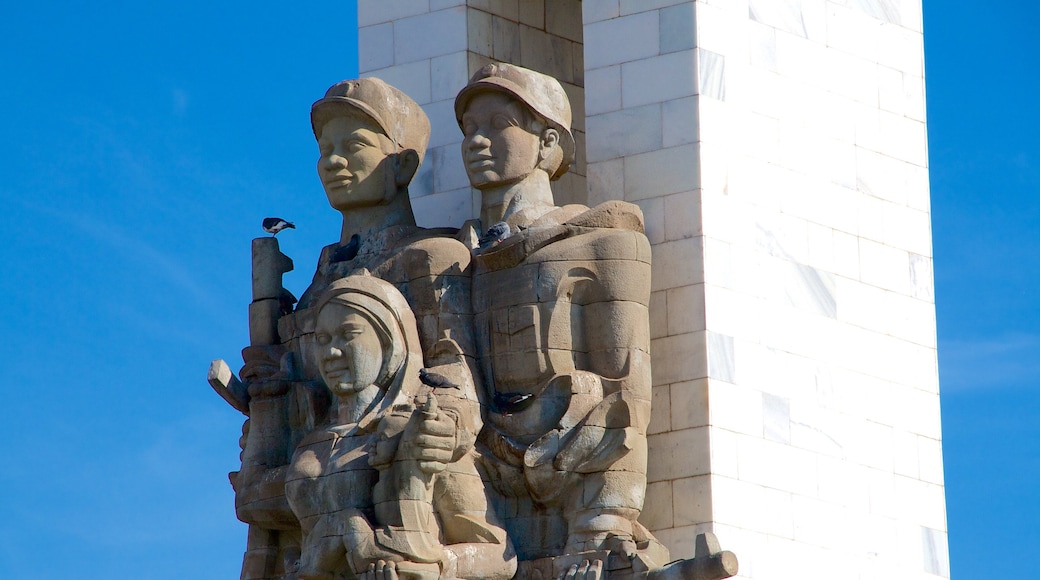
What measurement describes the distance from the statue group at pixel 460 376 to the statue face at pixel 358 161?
14 millimetres

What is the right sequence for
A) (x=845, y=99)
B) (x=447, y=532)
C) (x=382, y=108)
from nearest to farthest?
(x=447, y=532) → (x=382, y=108) → (x=845, y=99)

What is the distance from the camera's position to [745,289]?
65.9 feet

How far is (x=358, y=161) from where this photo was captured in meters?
20.0

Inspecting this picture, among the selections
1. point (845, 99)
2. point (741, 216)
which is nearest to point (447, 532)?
point (741, 216)

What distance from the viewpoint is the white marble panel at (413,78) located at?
21.7 meters

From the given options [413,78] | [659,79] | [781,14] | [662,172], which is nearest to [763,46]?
[781,14]

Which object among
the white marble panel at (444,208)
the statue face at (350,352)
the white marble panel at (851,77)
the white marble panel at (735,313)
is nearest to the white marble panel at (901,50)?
the white marble panel at (851,77)

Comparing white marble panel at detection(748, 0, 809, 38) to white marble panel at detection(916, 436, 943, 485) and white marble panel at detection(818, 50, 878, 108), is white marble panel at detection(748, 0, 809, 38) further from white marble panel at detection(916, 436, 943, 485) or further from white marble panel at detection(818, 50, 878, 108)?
white marble panel at detection(916, 436, 943, 485)

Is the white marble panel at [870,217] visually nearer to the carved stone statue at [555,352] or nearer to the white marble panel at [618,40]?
the white marble panel at [618,40]

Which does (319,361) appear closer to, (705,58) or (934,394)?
(705,58)

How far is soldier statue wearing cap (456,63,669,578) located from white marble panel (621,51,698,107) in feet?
3.52

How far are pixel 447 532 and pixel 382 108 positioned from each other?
A: 3180mm

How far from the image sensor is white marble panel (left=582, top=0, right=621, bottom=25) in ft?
68.5

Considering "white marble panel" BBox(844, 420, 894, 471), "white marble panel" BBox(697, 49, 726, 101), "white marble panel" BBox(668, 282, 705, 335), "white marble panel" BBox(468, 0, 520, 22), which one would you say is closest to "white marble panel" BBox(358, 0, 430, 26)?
"white marble panel" BBox(468, 0, 520, 22)
